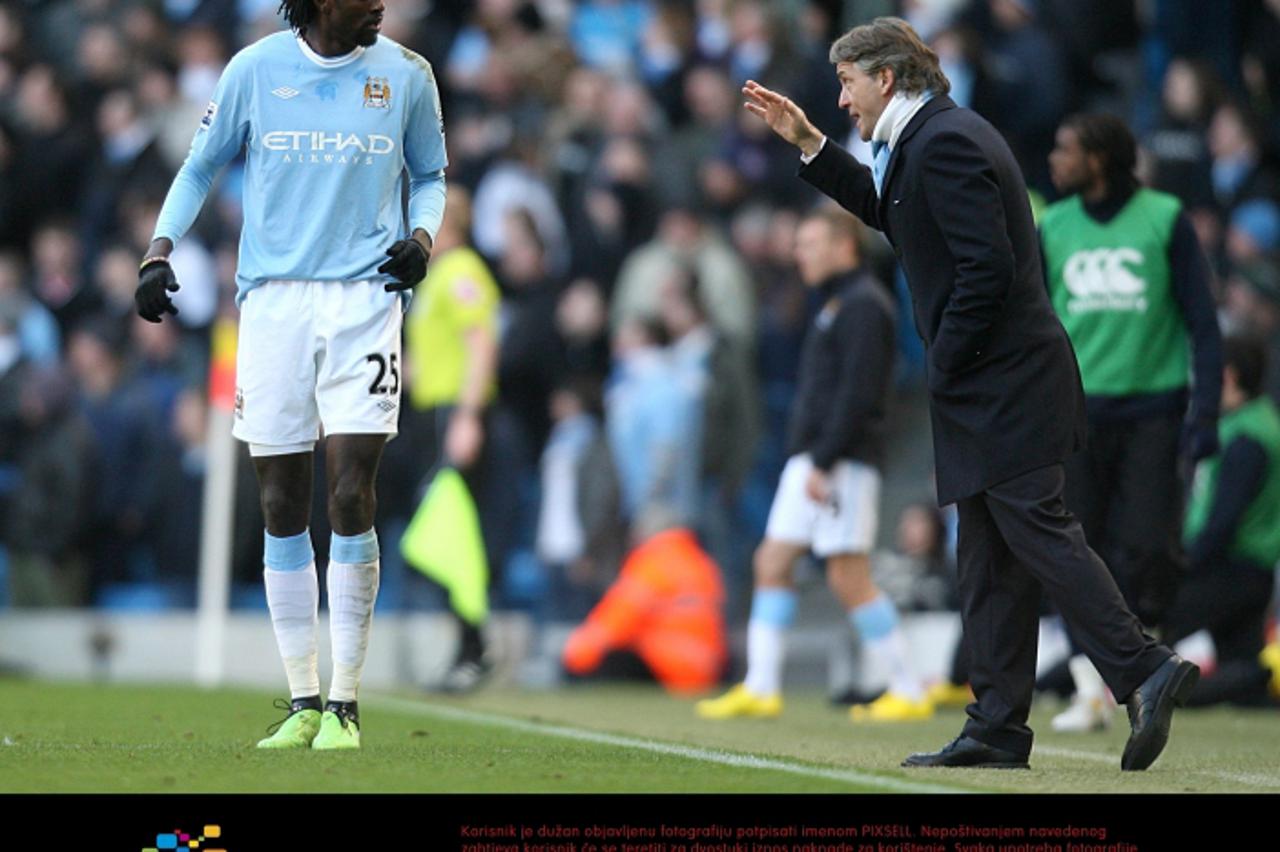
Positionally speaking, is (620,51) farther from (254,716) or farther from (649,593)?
(254,716)

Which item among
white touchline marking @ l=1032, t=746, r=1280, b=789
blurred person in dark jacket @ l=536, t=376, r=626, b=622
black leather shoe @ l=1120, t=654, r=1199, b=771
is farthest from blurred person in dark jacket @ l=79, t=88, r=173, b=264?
black leather shoe @ l=1120, t=654, r=1199, b=771

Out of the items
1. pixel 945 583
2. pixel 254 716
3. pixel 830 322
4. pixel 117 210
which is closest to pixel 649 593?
pixel 945 583

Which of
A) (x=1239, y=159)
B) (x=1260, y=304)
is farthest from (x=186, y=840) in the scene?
(x=1239, y=159)

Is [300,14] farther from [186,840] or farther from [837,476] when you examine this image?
[837,476]

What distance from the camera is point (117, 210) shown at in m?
17.0

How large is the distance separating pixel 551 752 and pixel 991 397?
1.81m

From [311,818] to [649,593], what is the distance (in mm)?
8526

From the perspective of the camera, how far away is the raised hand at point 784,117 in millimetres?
6973

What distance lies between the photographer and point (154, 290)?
6777 millimetres

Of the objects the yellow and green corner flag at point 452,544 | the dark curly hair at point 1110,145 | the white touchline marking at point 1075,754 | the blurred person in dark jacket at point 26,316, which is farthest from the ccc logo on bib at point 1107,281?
the blurred person in dark jacket at point 26,316

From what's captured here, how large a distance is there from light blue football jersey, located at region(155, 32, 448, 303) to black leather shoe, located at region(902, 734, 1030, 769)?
2308 millimetres

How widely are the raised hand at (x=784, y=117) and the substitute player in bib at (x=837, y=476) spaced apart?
10.9 feet

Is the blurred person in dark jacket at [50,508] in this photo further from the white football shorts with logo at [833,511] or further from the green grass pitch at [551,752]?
the white football shorts with logo at [833,511]

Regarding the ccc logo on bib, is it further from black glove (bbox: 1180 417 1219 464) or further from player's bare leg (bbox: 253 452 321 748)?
player's bare leg (bbox: 253 452 321 748)
